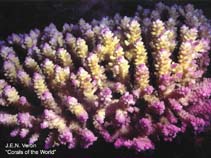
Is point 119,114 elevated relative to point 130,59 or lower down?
lower down

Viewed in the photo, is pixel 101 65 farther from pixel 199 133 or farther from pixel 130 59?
pixel 199 133

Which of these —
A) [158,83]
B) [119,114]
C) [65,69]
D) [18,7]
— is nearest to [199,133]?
[158,83]

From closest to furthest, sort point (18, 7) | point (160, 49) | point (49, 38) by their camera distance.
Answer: point (160, 49) → point (49, 38) → point (18, 7)

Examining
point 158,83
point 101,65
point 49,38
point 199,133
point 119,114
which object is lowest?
point 199,133

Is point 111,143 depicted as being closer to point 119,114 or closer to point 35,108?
point 119,114

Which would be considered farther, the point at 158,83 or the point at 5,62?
the point at 5,62

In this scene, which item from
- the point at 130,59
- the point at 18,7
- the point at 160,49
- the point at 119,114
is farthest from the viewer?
the point at 18,7

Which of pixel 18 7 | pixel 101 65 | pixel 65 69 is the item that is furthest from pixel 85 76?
pixel 18 7
